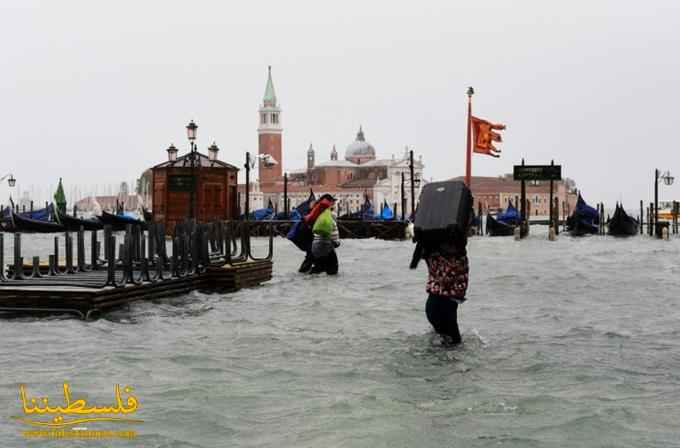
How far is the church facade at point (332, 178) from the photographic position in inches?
5197

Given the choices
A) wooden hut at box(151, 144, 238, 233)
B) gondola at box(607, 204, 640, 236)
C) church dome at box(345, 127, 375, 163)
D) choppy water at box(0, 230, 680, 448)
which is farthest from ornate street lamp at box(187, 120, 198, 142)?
church dome at box(345, 127, 375, 163)

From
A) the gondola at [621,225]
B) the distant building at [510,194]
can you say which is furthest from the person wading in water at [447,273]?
the distant building at [510,194]

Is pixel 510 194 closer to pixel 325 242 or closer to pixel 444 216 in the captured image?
pixel 325 242

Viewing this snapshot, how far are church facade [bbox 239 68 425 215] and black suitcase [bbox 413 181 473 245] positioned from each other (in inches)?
4711

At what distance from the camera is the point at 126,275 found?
12.4 m

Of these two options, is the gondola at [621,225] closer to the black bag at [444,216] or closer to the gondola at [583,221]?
the gondola at [583,221]

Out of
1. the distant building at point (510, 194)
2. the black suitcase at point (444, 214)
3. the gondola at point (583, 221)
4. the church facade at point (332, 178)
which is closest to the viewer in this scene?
the black suitcase at point (444, 214)

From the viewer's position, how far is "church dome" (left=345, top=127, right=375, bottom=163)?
14825 cm

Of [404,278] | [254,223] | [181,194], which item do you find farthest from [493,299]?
[254,223]

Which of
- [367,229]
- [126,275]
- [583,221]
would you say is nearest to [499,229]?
[583,221]

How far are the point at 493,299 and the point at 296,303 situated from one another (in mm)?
3208

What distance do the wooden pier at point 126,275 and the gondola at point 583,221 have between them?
141 ft

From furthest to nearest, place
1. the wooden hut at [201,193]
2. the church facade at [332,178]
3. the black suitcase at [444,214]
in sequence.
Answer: the church facade at [332,178]
the wooden hut at [201,193]
the black suitcase at [444,214]

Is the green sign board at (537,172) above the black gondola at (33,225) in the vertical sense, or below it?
above
